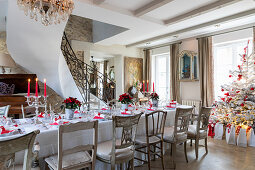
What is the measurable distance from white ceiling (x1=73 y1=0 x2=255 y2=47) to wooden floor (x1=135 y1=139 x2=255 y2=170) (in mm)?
3035

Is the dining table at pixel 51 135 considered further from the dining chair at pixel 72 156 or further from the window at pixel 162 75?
the window at pixel 162 75

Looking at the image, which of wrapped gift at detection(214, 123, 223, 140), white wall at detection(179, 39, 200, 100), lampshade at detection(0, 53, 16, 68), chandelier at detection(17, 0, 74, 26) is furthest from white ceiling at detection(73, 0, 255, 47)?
wrapped gift at detection(214, 123, 223, 140)

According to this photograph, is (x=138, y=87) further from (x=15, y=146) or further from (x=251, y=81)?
(x=15, y=146)

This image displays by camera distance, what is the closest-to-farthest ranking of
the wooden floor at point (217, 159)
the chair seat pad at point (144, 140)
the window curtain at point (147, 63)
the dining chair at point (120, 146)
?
1. the dining chair at point (120, 146)
2. the chair seat pad at point (144, 140)
3. the wooden floor at point (217, 159)
4. the window curtain at point (147, 63)

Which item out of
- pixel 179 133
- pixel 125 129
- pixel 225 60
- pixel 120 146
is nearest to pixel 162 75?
pixel 225 60

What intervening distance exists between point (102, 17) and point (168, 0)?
1.57 metres

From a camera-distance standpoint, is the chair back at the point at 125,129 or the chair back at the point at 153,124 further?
the chair back at the point at 153,124

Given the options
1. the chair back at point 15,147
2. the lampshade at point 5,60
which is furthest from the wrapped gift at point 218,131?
the lampshade at point 5,60

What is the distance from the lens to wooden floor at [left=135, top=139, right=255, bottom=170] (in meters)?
3.16

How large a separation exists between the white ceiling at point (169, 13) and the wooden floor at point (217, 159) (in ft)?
9.96

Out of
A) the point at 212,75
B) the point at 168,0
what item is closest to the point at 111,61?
the point at 212,75

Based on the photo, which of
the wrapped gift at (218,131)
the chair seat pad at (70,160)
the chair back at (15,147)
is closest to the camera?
the chair back at (15,147)

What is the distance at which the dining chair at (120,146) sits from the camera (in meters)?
2.23

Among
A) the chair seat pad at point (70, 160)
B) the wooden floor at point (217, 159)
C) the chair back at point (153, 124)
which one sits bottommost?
the wooden floor at point (217, 159)
